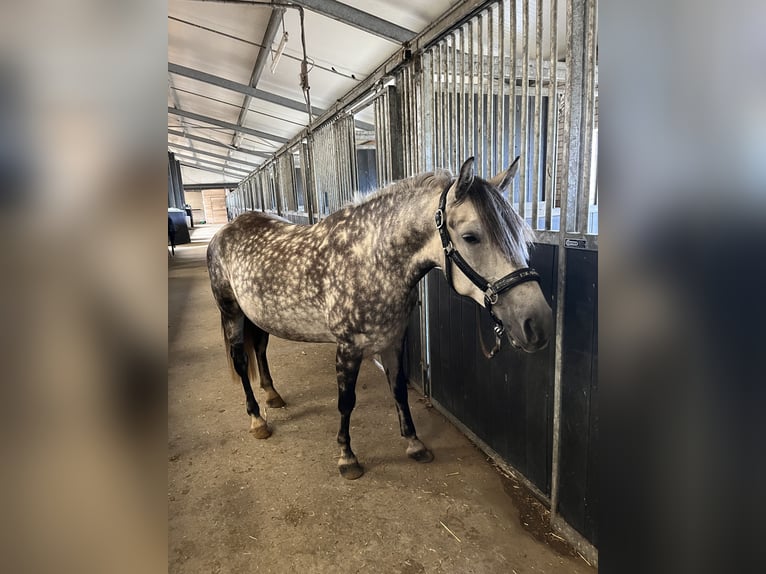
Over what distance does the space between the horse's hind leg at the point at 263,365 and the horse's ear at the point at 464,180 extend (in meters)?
1.78

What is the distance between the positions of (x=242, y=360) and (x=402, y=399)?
1.05 meters

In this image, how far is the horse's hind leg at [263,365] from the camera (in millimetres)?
2666

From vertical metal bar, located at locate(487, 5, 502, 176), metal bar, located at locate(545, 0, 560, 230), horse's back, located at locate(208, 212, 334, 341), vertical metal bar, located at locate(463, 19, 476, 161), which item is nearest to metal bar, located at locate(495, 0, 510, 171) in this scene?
vertical metal bar, located at locate(487, 5, 502, 176)

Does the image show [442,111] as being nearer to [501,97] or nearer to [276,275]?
[501,97]

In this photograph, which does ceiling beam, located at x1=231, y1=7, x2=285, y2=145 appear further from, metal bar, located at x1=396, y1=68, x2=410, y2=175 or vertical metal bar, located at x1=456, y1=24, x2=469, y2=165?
Answer: vertical metal bar, located at x1=456, y1=24, x2=469, y2=165

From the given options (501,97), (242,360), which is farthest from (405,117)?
(242,360)

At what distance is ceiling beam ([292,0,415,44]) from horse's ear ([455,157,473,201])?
4.93 feet

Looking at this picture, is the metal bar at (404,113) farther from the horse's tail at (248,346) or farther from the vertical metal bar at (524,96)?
the horse's tail at (248,346)
